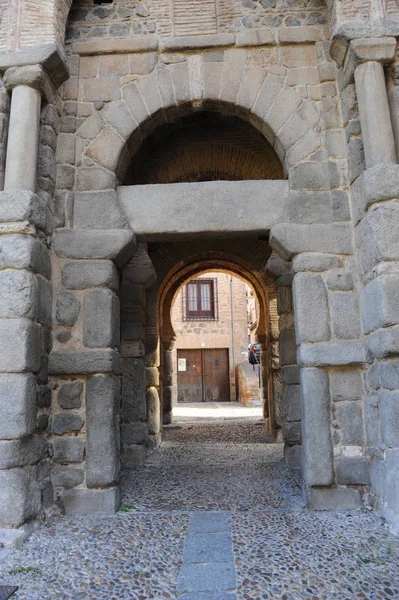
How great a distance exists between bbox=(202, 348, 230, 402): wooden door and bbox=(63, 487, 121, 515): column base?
1476 centimetres

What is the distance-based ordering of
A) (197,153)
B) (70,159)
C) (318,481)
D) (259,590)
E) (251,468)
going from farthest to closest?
(197,153) → (251,468) → (70,159) → (318,481) → (259,590)

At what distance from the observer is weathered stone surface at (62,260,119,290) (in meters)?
3.78

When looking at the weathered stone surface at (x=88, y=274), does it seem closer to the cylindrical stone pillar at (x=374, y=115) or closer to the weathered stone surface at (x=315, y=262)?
the weathered stone surface at (x=315, y=262)

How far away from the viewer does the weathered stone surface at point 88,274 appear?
12.4 feet

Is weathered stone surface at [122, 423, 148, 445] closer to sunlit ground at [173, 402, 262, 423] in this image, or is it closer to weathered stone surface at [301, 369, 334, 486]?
weathered stone surface at [301, 369, 334, 486]

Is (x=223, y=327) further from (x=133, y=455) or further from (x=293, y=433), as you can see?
(x=293, y=433)

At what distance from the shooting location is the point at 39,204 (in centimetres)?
353

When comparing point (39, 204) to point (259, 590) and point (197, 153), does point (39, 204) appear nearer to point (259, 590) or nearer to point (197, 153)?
point (259, 590)

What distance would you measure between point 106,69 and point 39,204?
5.07 ft

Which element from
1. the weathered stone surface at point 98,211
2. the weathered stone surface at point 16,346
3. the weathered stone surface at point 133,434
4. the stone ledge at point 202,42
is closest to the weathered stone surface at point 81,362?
the weathered stone surface at point 16,346

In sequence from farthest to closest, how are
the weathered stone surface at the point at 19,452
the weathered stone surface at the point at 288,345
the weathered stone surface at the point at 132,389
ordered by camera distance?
the weathered stone surface at the point at 132,389 → the weathered stone surface at the point at 288,345 → the weathered stone surface at the point at 19,452

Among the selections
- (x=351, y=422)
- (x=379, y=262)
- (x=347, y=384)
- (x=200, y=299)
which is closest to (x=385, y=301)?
(x=379, y=262)

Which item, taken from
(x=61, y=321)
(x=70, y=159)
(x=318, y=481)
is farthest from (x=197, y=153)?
(x=318, y=481)

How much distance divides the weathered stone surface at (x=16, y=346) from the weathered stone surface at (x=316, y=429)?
204cm
